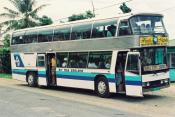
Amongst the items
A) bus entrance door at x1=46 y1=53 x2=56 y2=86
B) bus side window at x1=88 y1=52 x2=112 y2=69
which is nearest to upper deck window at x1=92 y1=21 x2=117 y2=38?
bus side window at x1=88 y1=52 x2=112 y2=69

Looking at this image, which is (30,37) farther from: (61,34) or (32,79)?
(61,34)

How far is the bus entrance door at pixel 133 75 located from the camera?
18.1 m

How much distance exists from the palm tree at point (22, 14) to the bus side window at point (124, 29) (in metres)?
Answer: 29.4

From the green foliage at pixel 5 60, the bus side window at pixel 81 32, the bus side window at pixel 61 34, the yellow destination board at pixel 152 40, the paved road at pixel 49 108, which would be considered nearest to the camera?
the paved road at pixel 49 108

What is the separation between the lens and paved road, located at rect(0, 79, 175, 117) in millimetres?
15045

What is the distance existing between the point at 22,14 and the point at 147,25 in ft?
104

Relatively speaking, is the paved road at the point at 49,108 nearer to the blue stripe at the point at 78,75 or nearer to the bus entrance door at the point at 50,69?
the blue stripe at the point at 78,75

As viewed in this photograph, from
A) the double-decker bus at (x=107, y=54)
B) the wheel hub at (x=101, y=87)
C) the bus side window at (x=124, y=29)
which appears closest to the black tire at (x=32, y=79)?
the double-decker bus at (x=107, y=54)

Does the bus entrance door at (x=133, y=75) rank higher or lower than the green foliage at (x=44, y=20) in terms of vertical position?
lower

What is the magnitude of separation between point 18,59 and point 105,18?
9392mm

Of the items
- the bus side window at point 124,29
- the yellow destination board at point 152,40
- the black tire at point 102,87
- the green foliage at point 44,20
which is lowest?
the black tire at point 102,87

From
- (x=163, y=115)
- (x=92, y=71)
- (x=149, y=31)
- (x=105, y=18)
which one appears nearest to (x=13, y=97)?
(x=92, y=71)

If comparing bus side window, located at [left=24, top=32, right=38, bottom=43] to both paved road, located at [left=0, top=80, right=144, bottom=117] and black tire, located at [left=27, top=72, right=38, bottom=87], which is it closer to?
black tire, located at [left=27, top=72, right=38, bottom=87]

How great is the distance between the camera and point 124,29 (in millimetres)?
18969
